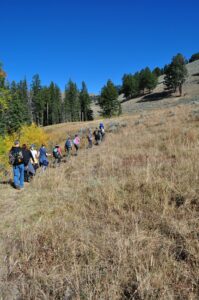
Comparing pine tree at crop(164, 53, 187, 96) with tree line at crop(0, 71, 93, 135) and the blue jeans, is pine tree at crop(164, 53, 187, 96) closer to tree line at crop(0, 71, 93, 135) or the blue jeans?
tree line at crop(0, 71, 93, 135)

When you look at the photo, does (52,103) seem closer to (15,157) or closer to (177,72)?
(177,72)

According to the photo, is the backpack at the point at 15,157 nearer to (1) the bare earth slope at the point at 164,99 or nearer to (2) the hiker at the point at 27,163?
(2) the hiker at the point at 27,163

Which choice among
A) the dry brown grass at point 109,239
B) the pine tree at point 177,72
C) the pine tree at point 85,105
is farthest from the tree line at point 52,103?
the dry brown grass at point 109,239

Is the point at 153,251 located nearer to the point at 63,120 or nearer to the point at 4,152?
the point at 4,152

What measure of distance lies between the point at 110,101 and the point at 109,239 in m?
56.4

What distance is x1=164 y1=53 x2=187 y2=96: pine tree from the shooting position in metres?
57.5

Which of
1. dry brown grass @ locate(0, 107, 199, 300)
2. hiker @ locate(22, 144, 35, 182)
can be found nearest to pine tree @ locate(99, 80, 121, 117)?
hiker @ locate(22, 144, 35, 182)

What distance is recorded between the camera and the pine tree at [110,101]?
190 ft

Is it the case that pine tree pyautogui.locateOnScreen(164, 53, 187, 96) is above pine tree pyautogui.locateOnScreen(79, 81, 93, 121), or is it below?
above

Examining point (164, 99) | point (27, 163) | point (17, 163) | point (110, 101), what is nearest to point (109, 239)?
point (17, 163)

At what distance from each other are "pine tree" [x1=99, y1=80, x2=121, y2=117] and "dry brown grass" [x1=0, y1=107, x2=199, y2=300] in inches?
2086

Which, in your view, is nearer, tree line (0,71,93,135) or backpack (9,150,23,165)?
backpack (9,150,23,165)

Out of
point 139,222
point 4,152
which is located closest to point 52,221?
point 139,222

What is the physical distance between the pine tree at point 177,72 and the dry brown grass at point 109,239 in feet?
192
